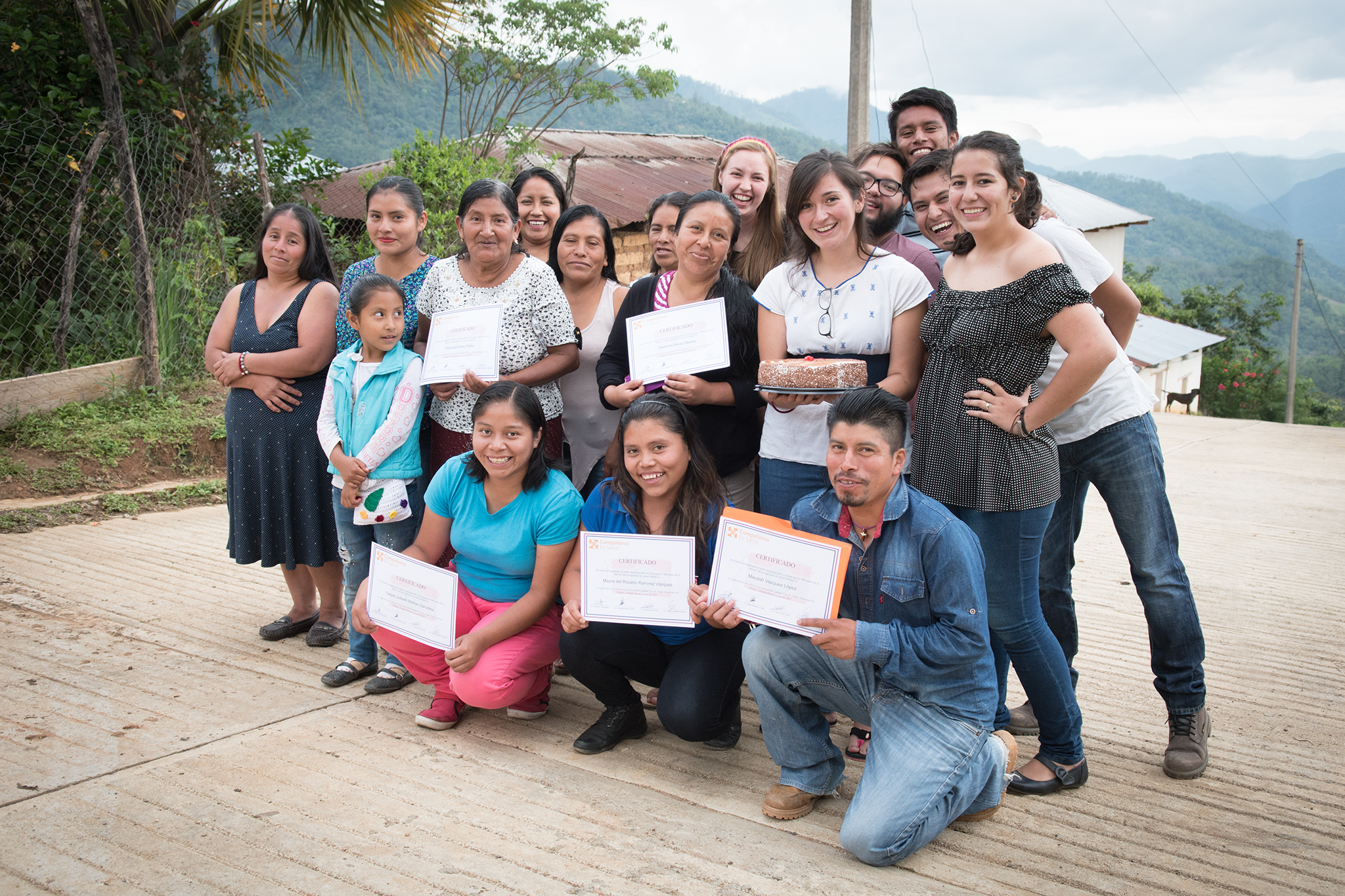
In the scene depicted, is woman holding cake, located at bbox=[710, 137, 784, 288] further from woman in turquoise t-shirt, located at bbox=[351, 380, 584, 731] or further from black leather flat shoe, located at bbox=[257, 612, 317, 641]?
black leather flat shoe, located at bbox=[257, 612, 317, 641]

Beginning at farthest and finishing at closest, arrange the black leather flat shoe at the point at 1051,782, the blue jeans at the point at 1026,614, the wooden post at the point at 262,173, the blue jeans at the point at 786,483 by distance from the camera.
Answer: the wooden post at the point at 262,173, the blue jeans at the point at 786,483, the black leather flat shoe at the point at 1051,782, the blue jeans at the point at 1026,614

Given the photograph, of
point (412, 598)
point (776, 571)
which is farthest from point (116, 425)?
point (776, 571)

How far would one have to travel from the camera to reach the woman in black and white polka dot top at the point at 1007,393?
261cm

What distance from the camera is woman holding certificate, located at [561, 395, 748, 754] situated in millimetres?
3033

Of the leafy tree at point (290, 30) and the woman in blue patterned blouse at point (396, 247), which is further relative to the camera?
the leafy tree at point (290, 30)

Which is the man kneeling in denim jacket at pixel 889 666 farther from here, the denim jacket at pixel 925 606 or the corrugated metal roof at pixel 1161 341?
the corrugated metal roof at pixel 1161 341

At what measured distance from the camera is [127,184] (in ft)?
23.0

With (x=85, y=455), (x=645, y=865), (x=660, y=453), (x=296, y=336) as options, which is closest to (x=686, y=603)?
(x=660, y=453)

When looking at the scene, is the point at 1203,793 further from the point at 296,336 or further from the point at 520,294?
the point at 296,336

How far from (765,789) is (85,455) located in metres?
5.75

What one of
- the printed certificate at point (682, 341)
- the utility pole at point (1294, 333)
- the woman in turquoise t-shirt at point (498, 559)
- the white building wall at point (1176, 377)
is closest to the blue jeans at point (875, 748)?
the woman in turquoise t-shirt at point (498, 559)

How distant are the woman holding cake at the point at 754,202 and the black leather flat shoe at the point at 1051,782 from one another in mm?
1990

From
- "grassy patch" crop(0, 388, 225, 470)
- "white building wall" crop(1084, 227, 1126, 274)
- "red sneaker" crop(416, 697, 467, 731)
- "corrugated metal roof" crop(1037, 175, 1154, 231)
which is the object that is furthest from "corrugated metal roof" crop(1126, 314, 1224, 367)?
"red sneaker" crop(416, 697, 467, 731)

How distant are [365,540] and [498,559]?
0.77 m
